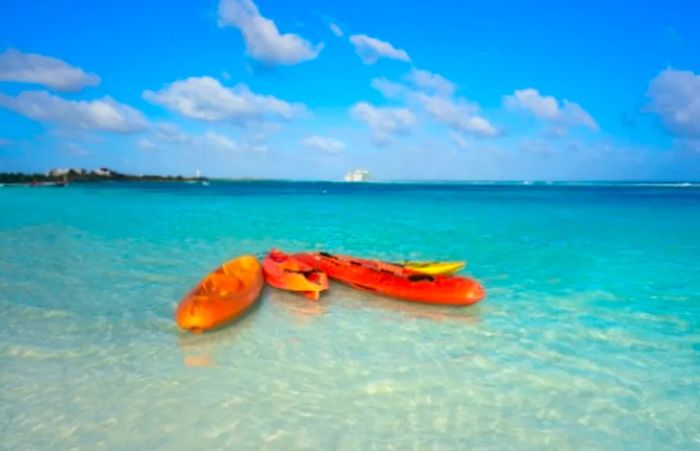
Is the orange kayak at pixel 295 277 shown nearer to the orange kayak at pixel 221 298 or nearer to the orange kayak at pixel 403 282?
the orange kayak at pixel 221 298

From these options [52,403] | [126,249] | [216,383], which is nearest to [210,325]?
[216,383]

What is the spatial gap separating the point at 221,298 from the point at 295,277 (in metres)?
2.60

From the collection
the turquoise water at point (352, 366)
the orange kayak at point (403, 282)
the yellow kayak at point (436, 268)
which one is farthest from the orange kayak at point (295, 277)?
the yellow kayak at point (436, 268)

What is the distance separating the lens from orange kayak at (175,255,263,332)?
26.7 feet

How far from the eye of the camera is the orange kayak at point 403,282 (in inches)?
392


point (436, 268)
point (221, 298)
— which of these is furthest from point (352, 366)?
point (436, 268)

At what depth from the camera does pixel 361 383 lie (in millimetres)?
6484

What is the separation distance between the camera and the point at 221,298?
28.1 ft

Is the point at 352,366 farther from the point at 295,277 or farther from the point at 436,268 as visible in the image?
the point at 436,268

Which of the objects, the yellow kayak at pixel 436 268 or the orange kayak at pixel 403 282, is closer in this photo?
the orange kayak at pixel 403 282

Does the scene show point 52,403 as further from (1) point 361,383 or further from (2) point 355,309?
(2) point 355,309

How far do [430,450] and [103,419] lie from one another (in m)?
3.66

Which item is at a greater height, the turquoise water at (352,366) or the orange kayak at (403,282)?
the orange kayak at (403,282)

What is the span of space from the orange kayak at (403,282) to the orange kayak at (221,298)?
2002 millimetres
